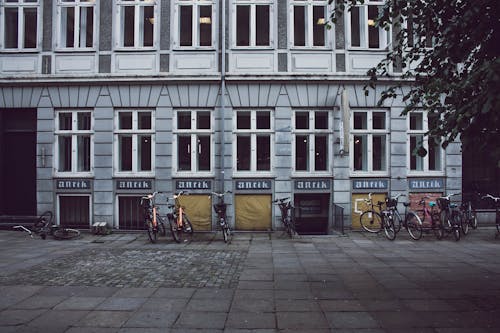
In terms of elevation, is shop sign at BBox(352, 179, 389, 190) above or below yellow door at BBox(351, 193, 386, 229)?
above

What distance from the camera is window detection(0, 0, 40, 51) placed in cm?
1478

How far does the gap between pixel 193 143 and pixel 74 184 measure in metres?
Answer: 4.31

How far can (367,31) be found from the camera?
14.6 m

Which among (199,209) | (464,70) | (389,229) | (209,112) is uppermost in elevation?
(209,112)

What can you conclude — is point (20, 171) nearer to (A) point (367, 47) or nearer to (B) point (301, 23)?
(B) point (301, 23)

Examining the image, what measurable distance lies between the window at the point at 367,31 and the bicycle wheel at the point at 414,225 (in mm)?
6006

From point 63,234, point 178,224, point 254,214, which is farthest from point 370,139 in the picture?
point 63,234

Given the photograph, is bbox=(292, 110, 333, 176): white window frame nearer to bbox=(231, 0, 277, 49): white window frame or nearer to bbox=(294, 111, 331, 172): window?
bbox=(294, 111, 331, 172): window

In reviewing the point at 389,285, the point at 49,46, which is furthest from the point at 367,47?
the point at 49,46

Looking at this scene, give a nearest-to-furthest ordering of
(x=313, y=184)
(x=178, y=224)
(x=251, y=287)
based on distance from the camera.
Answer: (x=251, y=287), (x=178, y=224), (x=313, y=184)

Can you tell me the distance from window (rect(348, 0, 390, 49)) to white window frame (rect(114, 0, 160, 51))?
680 cm

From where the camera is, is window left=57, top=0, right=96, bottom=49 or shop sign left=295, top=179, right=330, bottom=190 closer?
shop sign left=295, top=179, right=330, bottom=190

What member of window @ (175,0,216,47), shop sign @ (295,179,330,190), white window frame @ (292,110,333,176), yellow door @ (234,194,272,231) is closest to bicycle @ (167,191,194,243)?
yellow door @ (234,194,272,231)

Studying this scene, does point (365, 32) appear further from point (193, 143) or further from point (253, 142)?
point (193, 143)
